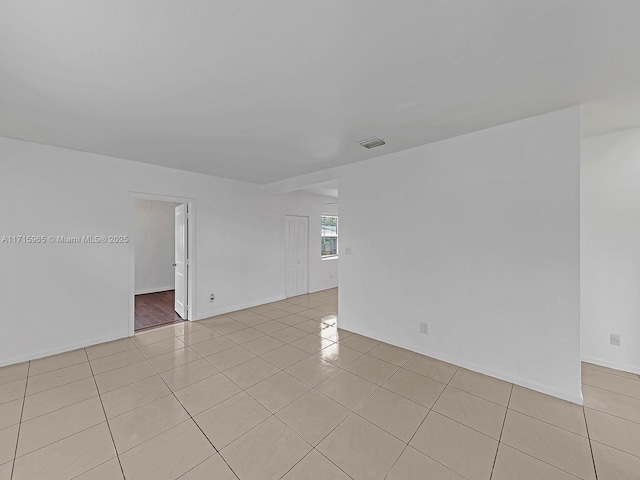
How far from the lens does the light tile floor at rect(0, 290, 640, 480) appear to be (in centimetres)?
166

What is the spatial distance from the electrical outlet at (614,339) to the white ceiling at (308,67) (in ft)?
7.31

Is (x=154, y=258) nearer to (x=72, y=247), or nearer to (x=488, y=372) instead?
(x=72, y=247)

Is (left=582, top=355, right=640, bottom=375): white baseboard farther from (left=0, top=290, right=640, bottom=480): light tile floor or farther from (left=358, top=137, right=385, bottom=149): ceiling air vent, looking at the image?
(left=358, top=137, right=385, bottom=149): ceiling air vent

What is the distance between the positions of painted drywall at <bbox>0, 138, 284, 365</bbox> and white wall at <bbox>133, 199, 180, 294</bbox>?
281 centimetres

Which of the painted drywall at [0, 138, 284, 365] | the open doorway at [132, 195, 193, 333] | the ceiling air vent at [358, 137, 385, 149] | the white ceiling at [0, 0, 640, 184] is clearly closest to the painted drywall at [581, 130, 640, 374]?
the white ceiling at [0, 0, 640, 184]

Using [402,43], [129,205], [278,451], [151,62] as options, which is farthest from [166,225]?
[402,43]

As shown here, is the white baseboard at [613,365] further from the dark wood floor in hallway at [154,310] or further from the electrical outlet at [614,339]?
the dark wood floor in hallway at [154,310]

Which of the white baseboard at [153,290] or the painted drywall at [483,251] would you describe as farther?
the white baseboard at [153,290]

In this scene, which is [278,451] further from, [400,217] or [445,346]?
[400,217]

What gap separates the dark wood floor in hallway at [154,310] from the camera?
14.6 ft

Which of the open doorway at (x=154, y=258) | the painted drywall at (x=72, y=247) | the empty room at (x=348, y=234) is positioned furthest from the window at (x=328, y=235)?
the open doorway at (x=154, y=258)

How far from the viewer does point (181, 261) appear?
4727mm

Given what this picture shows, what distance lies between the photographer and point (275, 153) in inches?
→ 138

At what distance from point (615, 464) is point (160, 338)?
185 inches
